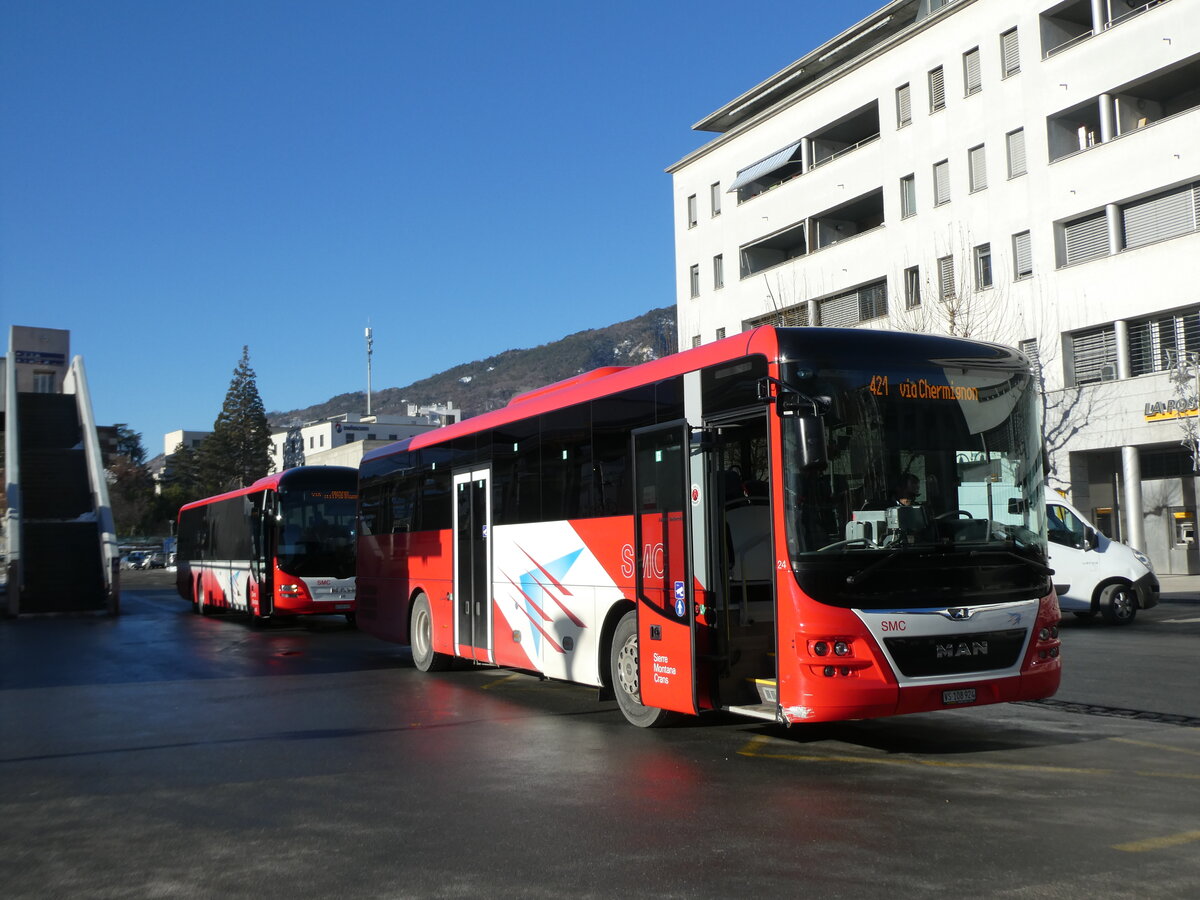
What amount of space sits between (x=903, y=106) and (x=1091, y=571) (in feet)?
85.6

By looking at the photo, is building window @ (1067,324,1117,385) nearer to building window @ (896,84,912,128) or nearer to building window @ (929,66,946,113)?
building window @ (929,66,946,113)

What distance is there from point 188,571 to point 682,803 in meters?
31.6

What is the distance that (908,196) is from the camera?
1617 inches

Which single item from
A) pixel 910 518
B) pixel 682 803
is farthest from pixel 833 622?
pixel 682 803

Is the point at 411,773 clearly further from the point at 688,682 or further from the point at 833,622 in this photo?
the point at 833,622

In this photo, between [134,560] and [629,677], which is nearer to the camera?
[629,677]

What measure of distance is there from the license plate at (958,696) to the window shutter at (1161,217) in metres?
27.0

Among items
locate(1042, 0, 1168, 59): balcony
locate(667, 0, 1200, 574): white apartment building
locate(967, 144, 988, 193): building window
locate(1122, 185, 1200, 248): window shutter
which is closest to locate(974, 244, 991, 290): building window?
locate(667, 0, 1200, 574): white apartment building

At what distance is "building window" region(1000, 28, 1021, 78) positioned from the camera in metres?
36.6

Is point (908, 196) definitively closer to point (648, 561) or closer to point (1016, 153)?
point (1016, 153)

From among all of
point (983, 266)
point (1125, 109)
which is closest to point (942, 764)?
A: point (1125, 109)

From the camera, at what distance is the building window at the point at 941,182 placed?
39.2 metres

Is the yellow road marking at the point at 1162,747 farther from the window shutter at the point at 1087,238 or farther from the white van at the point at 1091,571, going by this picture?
the window shutter at the point at 1087,238

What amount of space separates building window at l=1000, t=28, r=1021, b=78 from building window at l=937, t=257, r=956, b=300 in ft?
20.0
